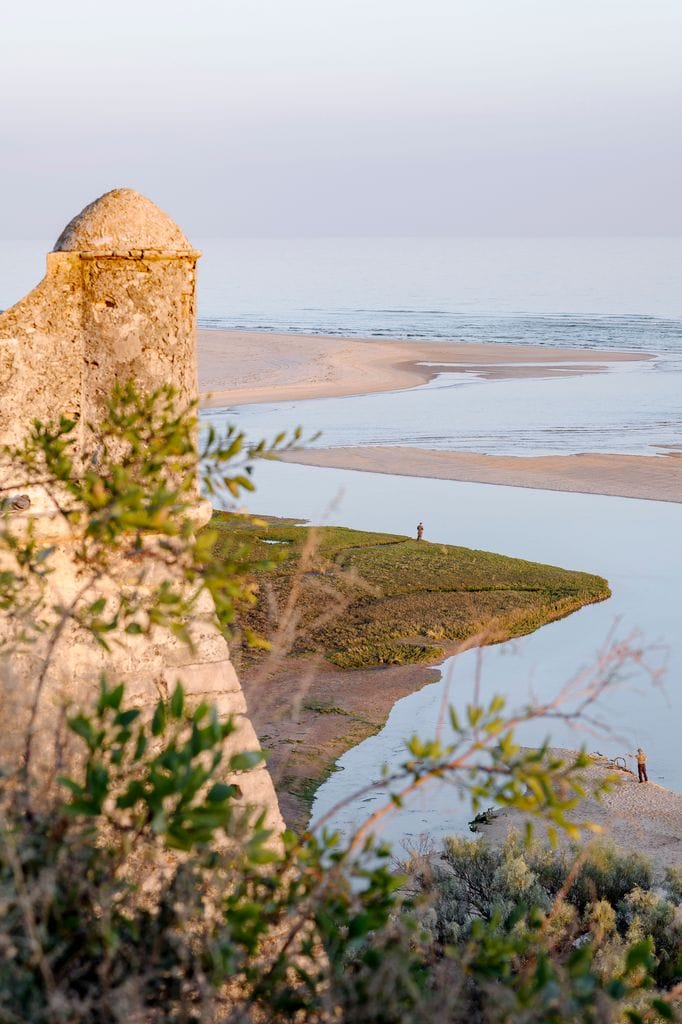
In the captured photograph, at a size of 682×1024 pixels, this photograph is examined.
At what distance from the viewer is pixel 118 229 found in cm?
612

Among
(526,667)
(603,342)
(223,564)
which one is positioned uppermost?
(603,342)

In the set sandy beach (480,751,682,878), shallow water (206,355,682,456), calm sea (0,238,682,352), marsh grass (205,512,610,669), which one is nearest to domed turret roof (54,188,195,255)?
sandy beach (480,751,682,878)

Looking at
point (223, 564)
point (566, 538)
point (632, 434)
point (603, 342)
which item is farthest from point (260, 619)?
point (603, 342)

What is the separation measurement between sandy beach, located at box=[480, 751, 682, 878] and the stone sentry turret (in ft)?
18.6

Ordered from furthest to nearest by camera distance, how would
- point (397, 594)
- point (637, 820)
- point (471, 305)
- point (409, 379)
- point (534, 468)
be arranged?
point (471, 305), point (409, 379), point (534, 468), point (397, 594), point (637, 820)

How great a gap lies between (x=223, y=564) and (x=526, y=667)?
13.6 m

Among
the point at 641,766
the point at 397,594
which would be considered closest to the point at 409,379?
the point at 397,594

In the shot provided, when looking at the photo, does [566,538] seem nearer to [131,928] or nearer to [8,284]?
[131,928]

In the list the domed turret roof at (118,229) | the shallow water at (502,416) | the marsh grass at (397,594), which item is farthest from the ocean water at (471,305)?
the domed turret roof at (118,229)

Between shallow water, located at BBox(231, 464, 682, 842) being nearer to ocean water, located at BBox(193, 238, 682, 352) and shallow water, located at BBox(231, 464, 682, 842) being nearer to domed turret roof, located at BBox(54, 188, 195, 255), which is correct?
domed turret roof, located at BBox(54, 188, 195, 255)

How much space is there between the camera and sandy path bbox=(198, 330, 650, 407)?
4938cm

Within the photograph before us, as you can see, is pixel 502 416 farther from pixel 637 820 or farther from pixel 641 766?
pixel 637 820

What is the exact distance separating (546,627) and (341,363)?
41.5 meters

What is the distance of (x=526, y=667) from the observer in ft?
55.9
